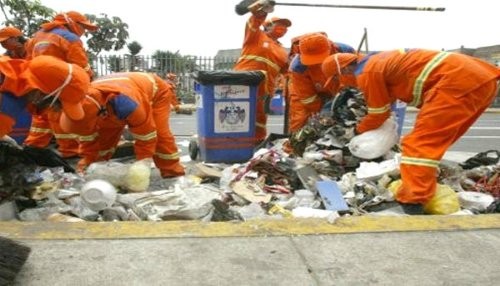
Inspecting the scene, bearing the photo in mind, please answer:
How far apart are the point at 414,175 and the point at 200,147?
9.72 feet

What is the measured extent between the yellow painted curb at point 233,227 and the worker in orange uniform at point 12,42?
4.25 metres

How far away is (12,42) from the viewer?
6.48 meters

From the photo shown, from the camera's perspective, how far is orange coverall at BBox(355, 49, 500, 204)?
362 centimetres

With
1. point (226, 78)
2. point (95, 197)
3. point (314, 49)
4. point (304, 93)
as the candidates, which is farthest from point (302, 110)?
point (95, 197)

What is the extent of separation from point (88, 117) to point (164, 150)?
95 centimetres

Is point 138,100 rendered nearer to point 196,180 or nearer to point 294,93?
point 196,180

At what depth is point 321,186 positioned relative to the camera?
3953 millimetres

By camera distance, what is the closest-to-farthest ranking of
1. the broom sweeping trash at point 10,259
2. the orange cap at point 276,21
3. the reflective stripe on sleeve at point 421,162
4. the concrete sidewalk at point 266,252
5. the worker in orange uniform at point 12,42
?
the broom sweeping trash at point 10,259
the concrete sidewalk at point 266,252
the reflective stripe on sleeve at point 421,162
the worker in orange uniform at point 12,42
the orange cap at point 276,21

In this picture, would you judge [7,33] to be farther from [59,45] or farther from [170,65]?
[170,65]

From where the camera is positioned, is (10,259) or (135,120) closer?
(10,259)

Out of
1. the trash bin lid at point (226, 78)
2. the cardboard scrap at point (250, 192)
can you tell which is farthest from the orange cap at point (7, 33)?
the cardboard scrap at point (250, 192)

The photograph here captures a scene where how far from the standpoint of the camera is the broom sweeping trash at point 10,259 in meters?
2.08

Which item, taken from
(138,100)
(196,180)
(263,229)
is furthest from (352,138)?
(263,229)

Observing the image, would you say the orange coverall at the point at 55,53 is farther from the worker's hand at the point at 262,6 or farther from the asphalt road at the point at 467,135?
the asphalt road at the point at 467,135
